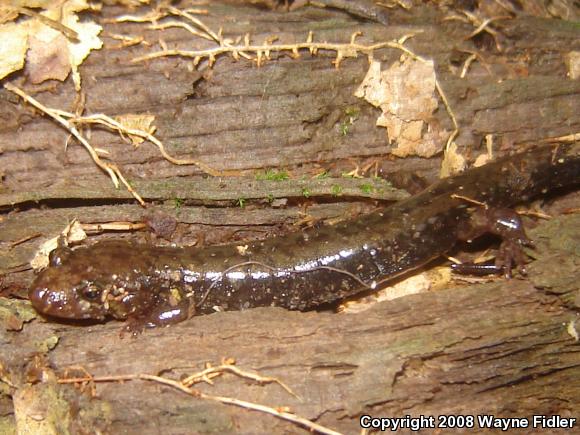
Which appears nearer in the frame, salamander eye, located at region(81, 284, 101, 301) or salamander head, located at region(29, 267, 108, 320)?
salamander head, located at region(29, 267, 108, 320)

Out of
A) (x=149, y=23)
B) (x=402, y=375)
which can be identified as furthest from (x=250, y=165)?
(x=402, y=375)

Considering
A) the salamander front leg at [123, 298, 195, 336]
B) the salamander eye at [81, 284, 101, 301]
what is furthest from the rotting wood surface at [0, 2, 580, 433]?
the salamander eye at [81, 284, 101, 301]

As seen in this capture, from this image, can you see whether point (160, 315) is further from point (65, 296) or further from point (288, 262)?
point (288, 262)

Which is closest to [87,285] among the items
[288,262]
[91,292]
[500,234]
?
[91,292]

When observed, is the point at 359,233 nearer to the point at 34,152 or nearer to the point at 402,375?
the point at 402,375

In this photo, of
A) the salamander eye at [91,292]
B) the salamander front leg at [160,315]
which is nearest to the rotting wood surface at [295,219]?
the salamander front leg at [160,315]

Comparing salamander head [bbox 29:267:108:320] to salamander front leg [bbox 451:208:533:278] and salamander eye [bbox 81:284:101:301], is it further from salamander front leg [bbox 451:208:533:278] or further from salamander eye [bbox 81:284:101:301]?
salamander front leg [bbox 451:208:533:278]

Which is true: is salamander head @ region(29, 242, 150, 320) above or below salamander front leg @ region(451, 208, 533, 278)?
below

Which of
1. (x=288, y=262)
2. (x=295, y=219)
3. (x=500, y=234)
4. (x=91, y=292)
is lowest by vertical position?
(x=91, y=292)
